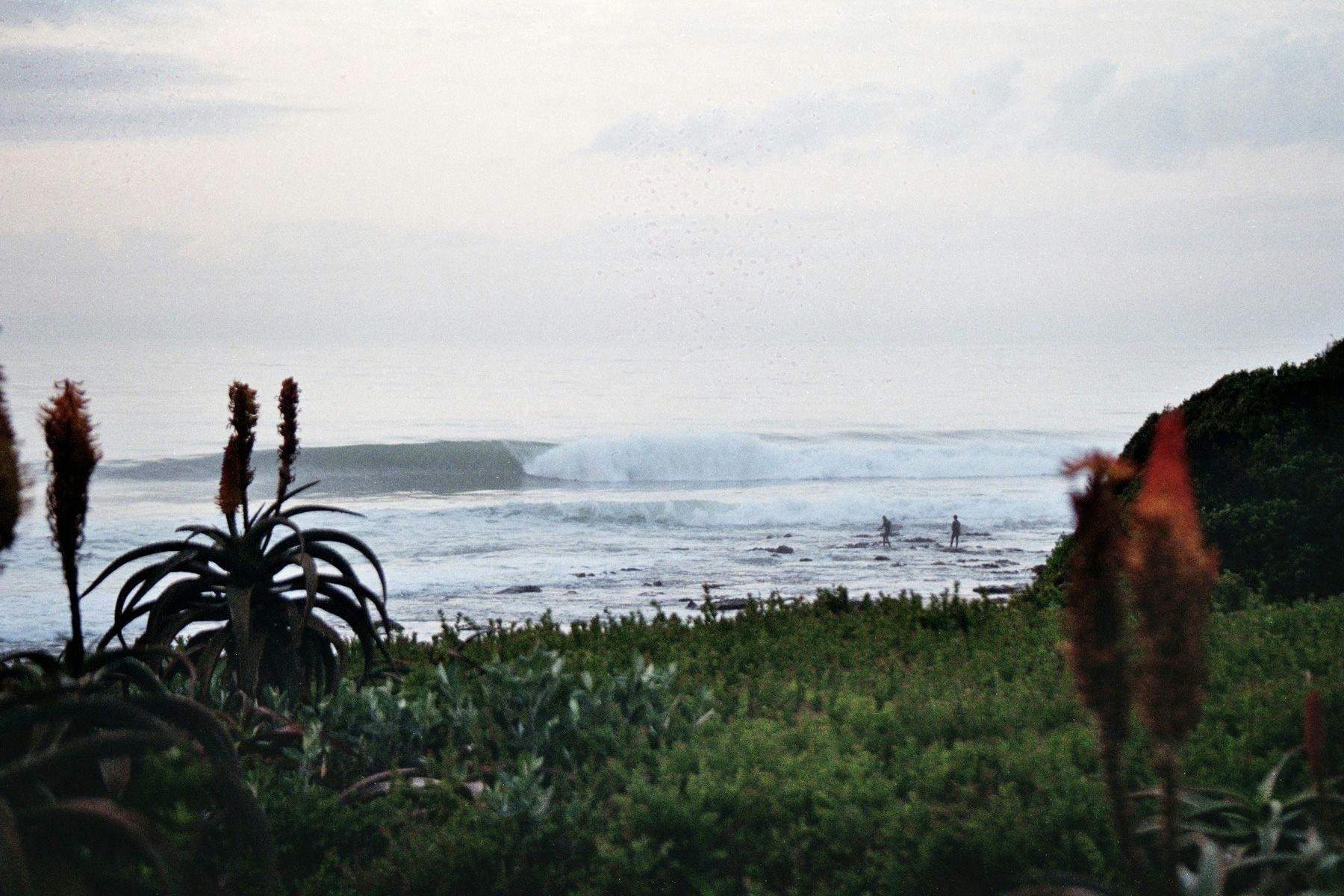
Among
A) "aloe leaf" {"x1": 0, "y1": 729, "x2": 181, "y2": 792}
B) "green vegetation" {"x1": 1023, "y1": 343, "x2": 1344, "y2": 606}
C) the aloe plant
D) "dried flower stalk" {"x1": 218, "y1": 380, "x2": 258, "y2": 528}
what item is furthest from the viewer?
"green vegetation" {"x1": 1023, "y1": 343, "x2": 1344, "y2": 606}

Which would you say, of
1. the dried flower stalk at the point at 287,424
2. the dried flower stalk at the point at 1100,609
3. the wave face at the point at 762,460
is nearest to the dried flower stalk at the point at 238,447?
the dried flower stalk at the point at 287,424

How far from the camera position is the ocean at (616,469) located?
1719 centimetres

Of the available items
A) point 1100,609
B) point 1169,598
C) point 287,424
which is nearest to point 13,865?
point 1100,609

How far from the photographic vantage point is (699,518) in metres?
26.0

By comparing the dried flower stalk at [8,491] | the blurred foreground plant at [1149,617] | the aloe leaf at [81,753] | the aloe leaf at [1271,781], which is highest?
the dried flower stalk at [8,491]

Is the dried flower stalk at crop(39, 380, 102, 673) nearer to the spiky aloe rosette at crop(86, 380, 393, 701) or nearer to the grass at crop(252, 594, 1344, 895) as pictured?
the grass at crop(252, 594, 1344, 895)

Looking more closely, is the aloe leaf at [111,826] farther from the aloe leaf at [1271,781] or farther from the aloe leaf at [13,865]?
the aloe leaf at [1271,781]

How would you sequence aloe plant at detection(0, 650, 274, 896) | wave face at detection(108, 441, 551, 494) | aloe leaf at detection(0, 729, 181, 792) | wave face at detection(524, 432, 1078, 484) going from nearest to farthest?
aloe plant at detection(0, 650, 274, 896) < aloe leaf at detection(0, 729, 181, 792) < wave face at detection(108, 441, 551, 494) < wave face at detection(524, 432, 1078, 484)

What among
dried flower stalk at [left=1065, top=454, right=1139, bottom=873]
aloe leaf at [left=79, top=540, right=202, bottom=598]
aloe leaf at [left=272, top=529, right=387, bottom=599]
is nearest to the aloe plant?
aloe leaf at [left=79, top=540, right=202, bottom=598]

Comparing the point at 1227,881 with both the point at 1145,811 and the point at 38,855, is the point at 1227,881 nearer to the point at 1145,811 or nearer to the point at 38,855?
the point at 1145,811

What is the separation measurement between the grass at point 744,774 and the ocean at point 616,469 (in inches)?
42.2

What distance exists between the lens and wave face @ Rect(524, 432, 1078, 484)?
35.7m

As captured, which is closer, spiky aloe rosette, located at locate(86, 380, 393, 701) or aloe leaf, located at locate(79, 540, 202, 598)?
spiky aloe rosette, located at locate(86, 380, 393, 701)

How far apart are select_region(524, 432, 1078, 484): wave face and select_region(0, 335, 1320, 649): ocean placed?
77 millimetres
